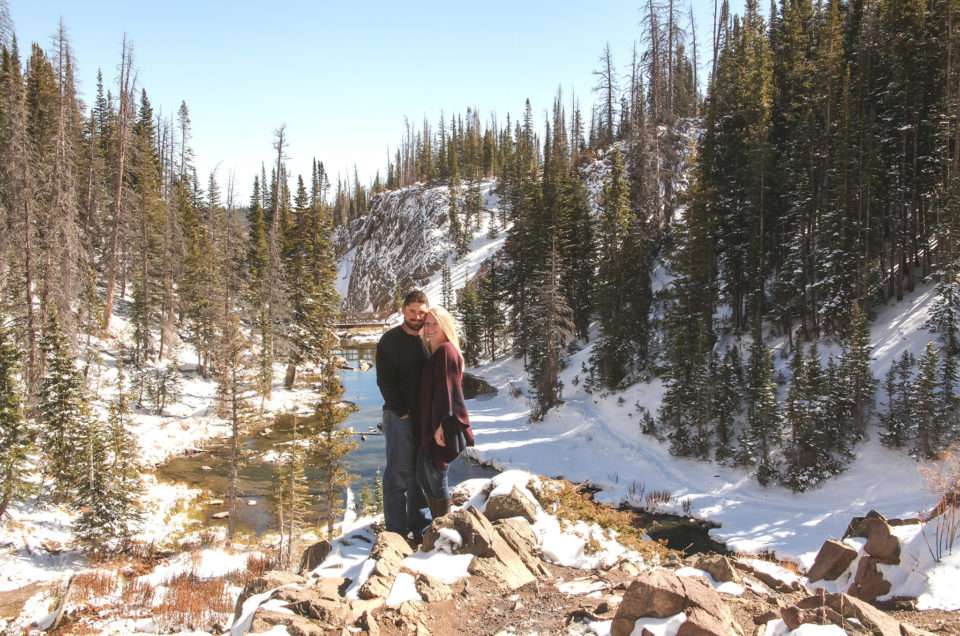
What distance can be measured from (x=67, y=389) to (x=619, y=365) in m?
25.5

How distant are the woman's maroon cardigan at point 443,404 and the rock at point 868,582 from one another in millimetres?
4532

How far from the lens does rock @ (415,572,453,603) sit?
4.77 metres

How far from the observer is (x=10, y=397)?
48.6ft

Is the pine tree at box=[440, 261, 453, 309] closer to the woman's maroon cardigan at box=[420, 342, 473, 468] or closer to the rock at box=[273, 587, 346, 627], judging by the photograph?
the woman's maroon cardigan at box=[420, 342, 473, 468]

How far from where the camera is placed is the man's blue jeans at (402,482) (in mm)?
5950

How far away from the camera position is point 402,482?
6.13 m

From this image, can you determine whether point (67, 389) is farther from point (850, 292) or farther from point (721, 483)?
point (850, 292)

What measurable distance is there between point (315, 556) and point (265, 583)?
146 cm

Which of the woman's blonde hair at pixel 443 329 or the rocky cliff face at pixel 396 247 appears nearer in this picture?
the woman's blonde hair at pixel 443 329

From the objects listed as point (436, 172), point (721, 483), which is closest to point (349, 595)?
point (721, 483)

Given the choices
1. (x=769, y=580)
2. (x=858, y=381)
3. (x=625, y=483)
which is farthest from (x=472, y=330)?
(x=769, y=580)

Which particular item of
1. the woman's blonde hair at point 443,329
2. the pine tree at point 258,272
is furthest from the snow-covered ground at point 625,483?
the pine tree at point 258,272

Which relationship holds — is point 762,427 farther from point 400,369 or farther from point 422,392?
point 400,369

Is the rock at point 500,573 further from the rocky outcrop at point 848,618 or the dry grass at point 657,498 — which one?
the dry grass at point 657,498
